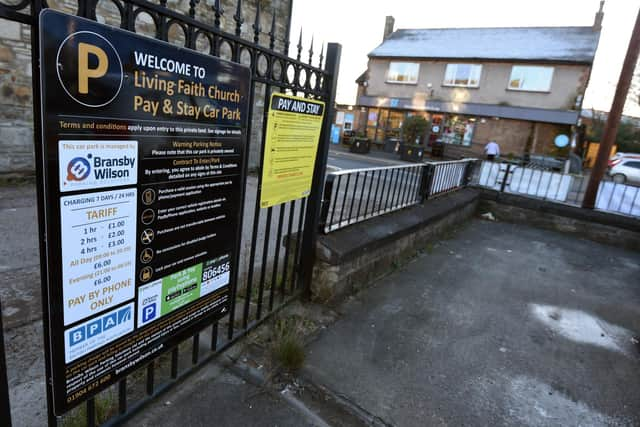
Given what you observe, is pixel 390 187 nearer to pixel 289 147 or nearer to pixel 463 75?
pixel 289 147

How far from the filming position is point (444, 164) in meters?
7.02

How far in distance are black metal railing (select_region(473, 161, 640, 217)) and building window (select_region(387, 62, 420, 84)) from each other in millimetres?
17844

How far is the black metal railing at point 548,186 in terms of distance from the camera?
7.82 m

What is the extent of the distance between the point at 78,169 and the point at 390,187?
14.9ft

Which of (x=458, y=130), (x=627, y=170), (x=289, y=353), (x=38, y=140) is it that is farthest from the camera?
(x=458, y=130)

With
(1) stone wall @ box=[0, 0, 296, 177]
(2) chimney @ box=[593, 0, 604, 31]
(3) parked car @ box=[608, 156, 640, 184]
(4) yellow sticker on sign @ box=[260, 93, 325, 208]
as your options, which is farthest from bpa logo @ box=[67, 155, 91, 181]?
(2) chimney @ box=[593, 0, 604, 31]

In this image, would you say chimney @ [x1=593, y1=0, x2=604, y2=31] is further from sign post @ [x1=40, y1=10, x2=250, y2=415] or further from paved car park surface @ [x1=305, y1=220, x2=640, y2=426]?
sign post @ [x1=40, y1=10, x2=250, y2=415]

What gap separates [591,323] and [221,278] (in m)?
4.16

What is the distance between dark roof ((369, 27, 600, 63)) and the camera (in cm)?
2164

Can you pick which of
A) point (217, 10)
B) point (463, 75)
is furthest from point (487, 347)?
point (463, 75)

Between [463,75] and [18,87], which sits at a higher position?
[463,75]

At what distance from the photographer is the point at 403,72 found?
2594 centimetres

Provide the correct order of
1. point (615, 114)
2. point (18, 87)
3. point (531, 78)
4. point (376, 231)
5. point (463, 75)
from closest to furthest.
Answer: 1. point (376, 231)
2. point (18, 87)
3. point (615, 114)
4. point (531, 78)
5. point (463, 75)

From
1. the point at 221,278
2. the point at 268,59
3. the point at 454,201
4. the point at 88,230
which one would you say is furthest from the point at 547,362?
the point at 454,201
